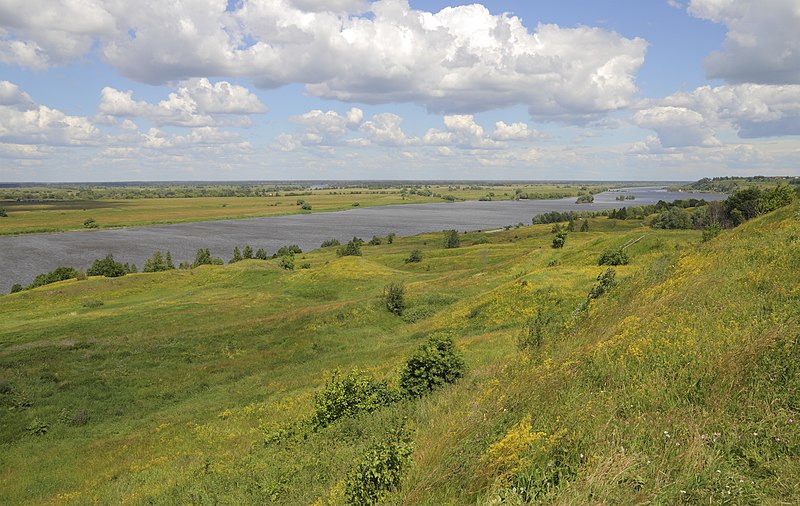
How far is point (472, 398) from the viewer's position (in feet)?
35.7

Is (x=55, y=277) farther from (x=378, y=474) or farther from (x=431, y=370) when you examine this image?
(x=378, y=474)

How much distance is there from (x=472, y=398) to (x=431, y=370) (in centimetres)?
531

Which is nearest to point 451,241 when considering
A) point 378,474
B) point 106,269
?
point 106,269

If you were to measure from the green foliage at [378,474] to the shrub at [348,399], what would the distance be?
676 cm

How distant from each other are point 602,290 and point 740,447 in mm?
19114

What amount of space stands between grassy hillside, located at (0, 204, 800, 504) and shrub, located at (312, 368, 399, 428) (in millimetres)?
653

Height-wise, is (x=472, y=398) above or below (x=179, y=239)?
above

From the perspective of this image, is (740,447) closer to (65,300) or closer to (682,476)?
(682,476)

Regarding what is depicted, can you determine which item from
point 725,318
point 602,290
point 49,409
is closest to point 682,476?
point 725,318

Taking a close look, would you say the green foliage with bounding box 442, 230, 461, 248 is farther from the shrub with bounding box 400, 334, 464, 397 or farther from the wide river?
the shrub with bounding box 400, 334, 464, 397

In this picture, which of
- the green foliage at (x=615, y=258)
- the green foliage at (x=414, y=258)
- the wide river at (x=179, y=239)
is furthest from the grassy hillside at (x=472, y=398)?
the wide river at (x=179, y=239)

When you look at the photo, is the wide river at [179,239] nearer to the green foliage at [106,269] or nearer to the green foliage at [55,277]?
the green foliage at [55,277]

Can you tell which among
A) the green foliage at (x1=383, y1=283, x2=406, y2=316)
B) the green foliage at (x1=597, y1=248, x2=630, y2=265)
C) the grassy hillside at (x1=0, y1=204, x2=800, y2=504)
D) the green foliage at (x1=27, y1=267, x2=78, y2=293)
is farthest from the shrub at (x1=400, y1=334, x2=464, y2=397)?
the green foliage at (x1=27, y1=267, x2=78, y2=293)

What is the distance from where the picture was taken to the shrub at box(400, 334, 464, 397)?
15750 millimetres
